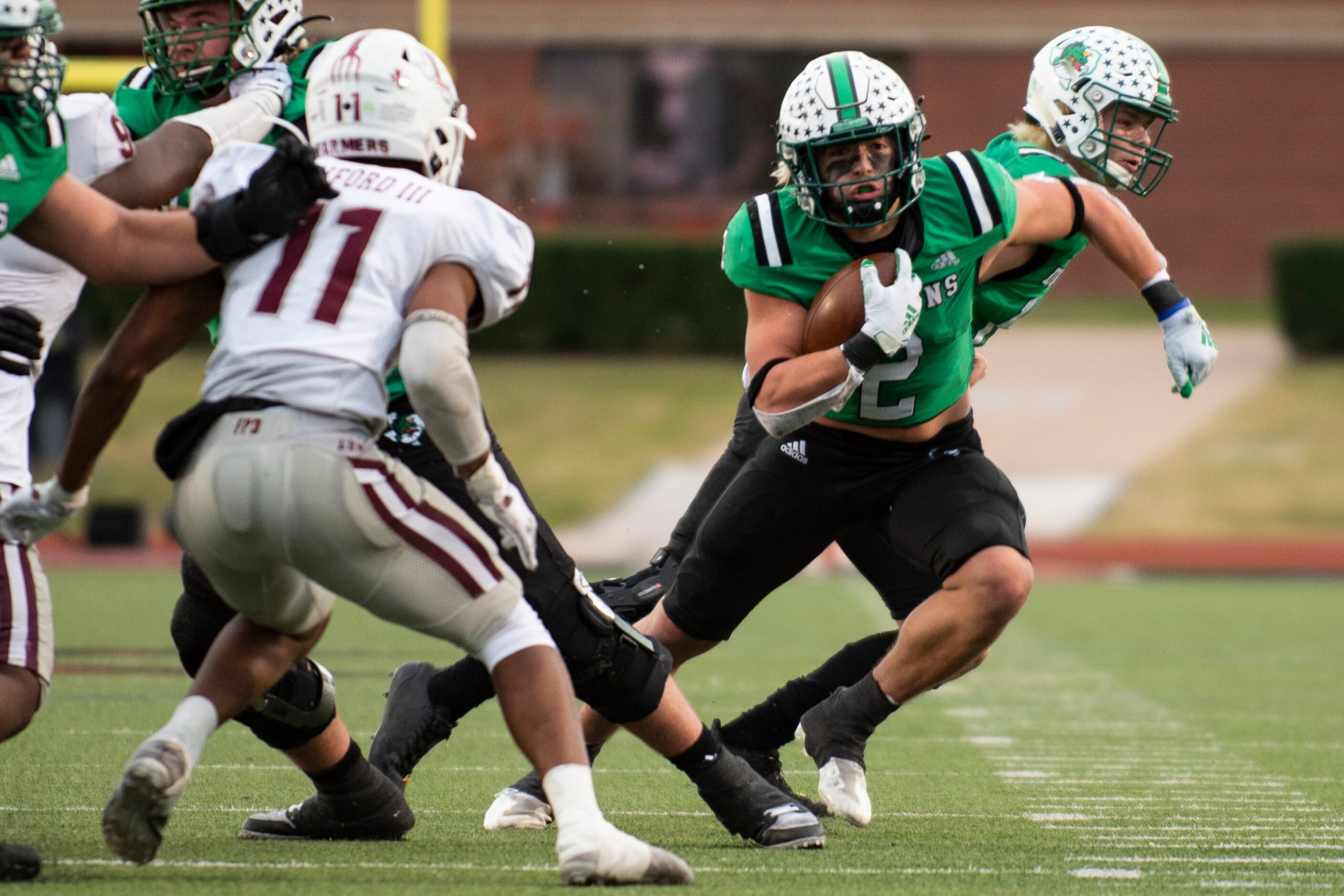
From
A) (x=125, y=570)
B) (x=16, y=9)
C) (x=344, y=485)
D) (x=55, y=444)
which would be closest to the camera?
(x=344, y=485)

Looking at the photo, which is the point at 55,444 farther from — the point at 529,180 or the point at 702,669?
the point at 529,180

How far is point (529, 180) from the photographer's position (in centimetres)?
2047

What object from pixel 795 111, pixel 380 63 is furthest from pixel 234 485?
pixel 795 111

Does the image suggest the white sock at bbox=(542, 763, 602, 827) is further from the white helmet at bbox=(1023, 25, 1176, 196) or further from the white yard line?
the white helmet at bbox=(1023, 25, 1176, 196)

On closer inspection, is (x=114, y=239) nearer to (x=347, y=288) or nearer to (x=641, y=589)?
(x=347, y=288)

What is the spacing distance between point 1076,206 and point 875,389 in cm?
63

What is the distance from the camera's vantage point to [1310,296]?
16016mm

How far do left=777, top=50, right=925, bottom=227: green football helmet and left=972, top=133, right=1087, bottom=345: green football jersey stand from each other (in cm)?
52

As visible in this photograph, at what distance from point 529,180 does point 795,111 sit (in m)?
17.1

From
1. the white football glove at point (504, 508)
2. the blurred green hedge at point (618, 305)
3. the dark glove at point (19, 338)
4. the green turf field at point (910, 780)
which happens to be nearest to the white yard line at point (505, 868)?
the green turf field at point (910, 780)

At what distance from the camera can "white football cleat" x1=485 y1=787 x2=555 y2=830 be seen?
3.71 m

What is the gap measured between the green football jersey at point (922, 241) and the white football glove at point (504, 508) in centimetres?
87

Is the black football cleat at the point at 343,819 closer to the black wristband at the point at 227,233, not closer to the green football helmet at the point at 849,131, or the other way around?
the black wristband at the point at 227,233

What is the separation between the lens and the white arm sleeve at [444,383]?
2768mm
